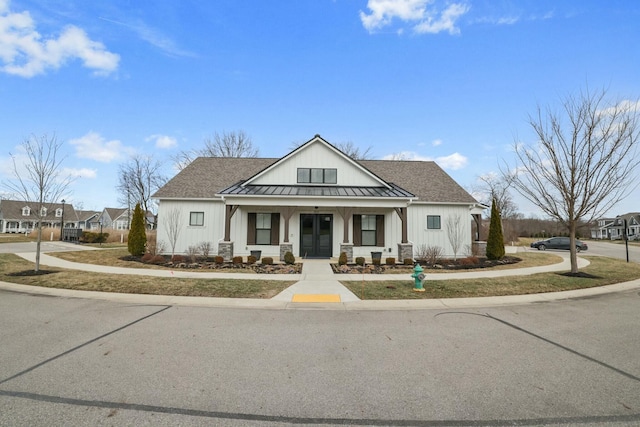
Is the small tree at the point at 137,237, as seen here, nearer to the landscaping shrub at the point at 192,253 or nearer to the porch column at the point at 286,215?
the landscaping shrub at the point at 192,253

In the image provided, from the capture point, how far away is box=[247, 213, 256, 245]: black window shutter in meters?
17.8

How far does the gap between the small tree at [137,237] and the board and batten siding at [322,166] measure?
294 inches

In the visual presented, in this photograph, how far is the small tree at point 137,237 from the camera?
1639 centimetres

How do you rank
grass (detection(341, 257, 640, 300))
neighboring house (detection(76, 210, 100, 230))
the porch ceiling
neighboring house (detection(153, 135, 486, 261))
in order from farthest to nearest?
neighboring house (detection(76, 210, 100, 230))
neighboring house (detection(153, 135, 486, 261))
the porch ceiling
grass (detection(341, 257, 640, 300))

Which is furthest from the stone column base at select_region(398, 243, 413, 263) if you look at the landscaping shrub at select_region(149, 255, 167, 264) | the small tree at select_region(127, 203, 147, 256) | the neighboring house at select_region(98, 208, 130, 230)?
the neighboring house at select_region(98, 208, 130, 230)

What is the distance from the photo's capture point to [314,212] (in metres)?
17.8

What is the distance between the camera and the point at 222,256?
15.5 metres

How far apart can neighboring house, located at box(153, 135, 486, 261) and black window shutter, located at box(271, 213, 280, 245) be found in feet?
0.19

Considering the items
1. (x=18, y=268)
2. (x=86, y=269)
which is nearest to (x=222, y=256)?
(x=86, y=269)

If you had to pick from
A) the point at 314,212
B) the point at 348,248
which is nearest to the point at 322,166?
the point at 314,212

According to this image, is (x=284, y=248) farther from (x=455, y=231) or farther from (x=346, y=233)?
(x=455, y=231)

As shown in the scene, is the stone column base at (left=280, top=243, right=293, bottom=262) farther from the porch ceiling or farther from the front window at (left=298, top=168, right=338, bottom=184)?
the front window at (left=298, top=168, right=338, bottom=184)

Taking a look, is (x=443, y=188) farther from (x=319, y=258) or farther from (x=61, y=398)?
(x=61, y=398)

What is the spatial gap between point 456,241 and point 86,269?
18340 mm
